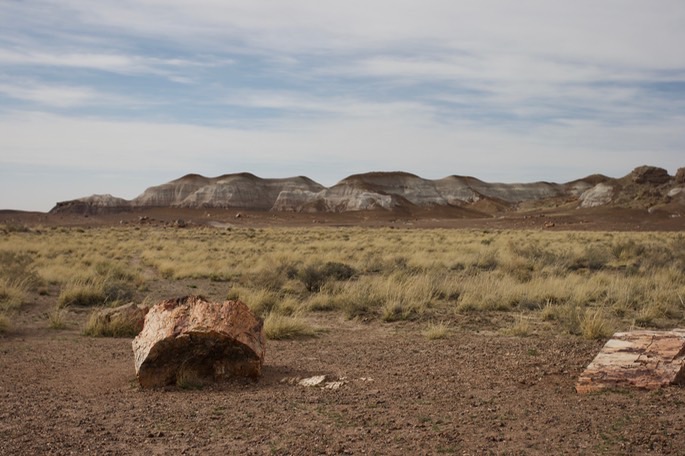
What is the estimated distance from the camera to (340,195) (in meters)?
113

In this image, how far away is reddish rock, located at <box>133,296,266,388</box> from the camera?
301 inches

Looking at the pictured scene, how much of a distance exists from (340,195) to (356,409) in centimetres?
10698

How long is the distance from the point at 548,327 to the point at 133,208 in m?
102

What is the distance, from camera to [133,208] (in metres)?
106

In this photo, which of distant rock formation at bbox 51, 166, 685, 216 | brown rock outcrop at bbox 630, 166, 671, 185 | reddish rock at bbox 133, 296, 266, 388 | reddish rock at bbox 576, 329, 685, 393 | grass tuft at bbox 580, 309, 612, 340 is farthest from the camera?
distant rock formation at bbox 51, 166, 685, 216

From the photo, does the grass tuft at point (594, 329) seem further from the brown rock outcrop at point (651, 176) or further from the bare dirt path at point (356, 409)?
the brown rock outcrop at point (651, 176)

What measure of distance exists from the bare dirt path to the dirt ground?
0.02m

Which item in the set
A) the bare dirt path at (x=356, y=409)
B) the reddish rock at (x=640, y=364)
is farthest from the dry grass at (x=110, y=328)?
the reddish rock at (x=640, y=364)

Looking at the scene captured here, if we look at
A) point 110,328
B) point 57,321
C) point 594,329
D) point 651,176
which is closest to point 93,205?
point 651,176

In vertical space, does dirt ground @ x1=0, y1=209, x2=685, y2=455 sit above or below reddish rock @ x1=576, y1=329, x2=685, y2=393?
below

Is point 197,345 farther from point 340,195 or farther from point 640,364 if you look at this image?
point 340,195

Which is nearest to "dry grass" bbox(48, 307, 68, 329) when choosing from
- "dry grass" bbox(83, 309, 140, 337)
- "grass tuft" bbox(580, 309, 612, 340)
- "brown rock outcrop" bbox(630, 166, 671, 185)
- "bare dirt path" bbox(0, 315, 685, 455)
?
"dry grass" bbox(83, 309, 140, 337)

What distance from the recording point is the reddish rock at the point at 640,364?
6840 mm

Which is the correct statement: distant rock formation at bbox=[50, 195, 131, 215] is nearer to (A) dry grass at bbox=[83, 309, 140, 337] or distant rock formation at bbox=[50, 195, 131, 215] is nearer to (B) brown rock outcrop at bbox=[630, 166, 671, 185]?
(B) brown rock outcrop at bbox=[630, 166, 671, 185]
